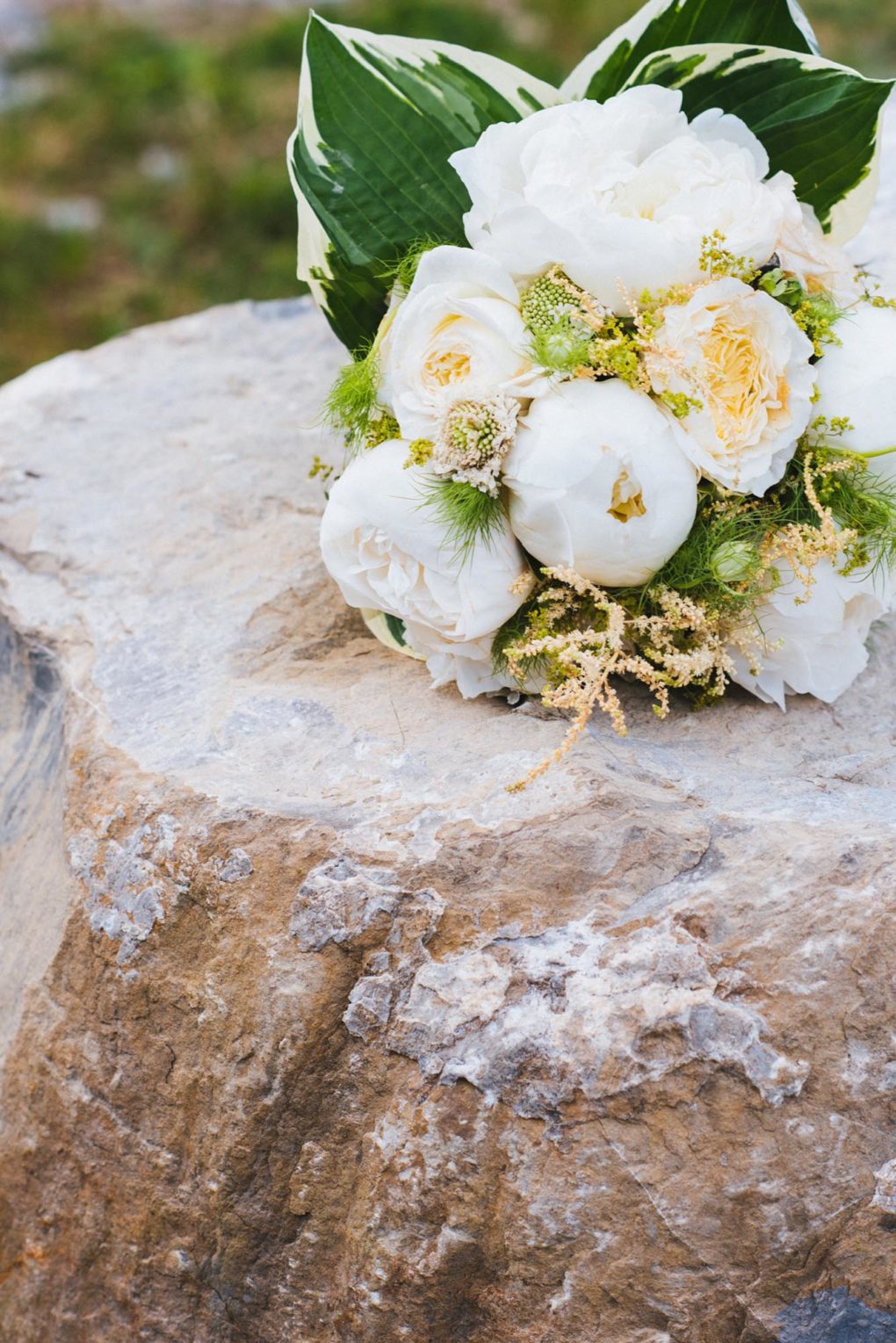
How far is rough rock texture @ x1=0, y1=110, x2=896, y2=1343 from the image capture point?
122 cm

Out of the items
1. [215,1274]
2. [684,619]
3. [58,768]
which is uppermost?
[684,619]

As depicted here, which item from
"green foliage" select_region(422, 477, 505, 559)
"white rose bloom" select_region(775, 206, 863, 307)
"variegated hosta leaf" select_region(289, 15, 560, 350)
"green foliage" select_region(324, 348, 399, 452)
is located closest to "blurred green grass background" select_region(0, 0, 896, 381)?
"variegated hosta leaf" select_region(289, 15, 560, 350)

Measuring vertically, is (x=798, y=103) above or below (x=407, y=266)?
above

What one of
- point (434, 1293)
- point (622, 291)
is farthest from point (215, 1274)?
point (622, 291)

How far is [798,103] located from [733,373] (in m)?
0.41

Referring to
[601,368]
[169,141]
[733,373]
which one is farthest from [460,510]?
[169,141]

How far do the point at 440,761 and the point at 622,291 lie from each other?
A: 21.5 inches

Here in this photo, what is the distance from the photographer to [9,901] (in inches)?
68.4

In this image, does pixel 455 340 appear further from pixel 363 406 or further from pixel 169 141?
pixel 169 141

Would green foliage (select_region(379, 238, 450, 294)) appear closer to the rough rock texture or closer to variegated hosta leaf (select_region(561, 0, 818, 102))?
variegated hosta leaf (select_region(561, 0, 818, 102))

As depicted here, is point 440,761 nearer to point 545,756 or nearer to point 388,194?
point 545,756

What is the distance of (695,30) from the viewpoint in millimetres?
1643

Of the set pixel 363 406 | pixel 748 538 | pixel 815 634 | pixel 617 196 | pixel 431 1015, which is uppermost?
pixel 617 196

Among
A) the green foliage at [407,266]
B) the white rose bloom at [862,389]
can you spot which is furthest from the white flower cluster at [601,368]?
the green foliage at [407,266]
